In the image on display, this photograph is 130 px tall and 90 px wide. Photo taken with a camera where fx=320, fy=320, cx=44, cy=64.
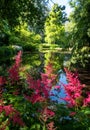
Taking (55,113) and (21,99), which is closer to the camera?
(55,113)

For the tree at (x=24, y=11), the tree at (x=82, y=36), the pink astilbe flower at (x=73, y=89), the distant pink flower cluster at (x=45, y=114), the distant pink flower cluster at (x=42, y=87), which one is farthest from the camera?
the tree at (x=82, y=36)

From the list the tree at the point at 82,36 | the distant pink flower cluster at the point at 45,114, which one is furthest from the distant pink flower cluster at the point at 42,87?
the tree at the point at 82,36

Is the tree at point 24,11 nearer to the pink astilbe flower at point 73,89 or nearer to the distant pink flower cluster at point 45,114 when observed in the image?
the pink astilbe flower at point 73,89

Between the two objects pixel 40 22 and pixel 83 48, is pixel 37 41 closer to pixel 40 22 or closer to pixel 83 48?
pixel 83 48

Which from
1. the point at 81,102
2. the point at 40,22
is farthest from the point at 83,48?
the point at 81,102

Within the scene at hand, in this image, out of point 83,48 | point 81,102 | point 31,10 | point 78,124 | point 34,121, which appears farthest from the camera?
point 83,48

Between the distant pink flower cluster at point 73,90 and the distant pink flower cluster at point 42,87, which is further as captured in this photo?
the distant pink flower cluster at point 73,90

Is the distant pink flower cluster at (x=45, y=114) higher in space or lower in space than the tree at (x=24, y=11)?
lower

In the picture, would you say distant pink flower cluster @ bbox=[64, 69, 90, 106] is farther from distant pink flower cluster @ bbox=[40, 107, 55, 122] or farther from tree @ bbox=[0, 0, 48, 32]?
tree @ bbox=[0, 0, 48, 32]

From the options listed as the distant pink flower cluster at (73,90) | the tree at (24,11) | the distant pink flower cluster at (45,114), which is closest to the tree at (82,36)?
the tree at (24,11)

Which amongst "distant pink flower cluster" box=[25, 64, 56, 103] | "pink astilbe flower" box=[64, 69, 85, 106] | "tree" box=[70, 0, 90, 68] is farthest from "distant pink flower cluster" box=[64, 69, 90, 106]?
"tree" box=[70, 0, 90, 68]

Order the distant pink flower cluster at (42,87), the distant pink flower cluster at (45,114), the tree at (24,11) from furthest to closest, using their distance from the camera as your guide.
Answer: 1. the tree at (24,11)
2. the distant pink flower cluster at (42,87)
3. the distant pink flower cluster at (45,114)

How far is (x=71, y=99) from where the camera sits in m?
3.81

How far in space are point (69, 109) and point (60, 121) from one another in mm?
181
